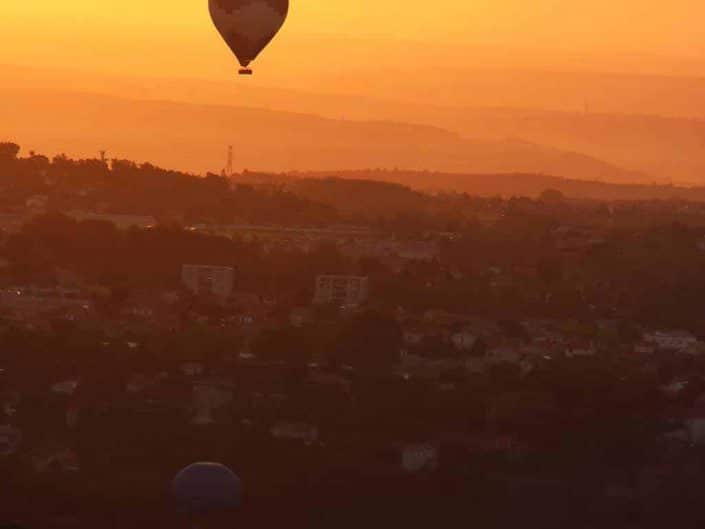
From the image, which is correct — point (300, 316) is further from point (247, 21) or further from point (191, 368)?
point (247, 21)

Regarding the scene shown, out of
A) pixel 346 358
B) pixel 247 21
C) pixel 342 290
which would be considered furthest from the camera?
pixel 342 290

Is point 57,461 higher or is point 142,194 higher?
point 142,194

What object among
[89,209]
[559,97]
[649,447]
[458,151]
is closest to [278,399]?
[649,447]

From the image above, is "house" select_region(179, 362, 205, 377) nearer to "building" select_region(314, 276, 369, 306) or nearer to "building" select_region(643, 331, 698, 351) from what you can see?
"building" select_region(643, 331, 698, 351)

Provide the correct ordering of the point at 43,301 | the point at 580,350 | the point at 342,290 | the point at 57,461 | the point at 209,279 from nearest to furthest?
the point at 57,461 < the point at 580,350 < the point at 43,301 < the point at 342,290 < the point at 209,279

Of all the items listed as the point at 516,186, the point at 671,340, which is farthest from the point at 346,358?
the point at 516,186

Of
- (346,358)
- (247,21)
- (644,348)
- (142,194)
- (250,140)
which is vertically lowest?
(346,358)

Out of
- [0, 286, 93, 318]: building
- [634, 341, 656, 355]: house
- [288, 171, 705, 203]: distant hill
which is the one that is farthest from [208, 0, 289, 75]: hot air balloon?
[288, 171, 705, 203]: distant hill
